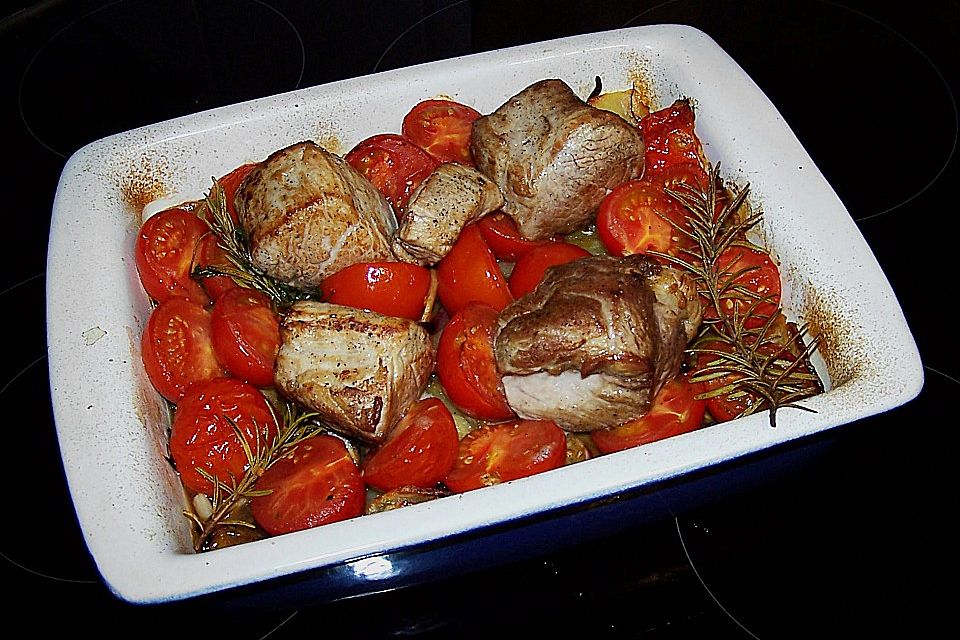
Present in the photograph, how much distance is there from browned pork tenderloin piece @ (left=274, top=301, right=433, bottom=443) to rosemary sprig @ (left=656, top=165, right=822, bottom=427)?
1.51 ft

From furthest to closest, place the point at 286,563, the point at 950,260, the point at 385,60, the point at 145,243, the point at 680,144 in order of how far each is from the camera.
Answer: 1. the point at 385,60
2. the point at 950,260
3. the point at 680,144
4. the point at 145,243
5. the point at 286,563

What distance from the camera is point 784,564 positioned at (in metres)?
1.72

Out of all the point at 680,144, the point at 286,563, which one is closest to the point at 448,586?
the point at 286,563

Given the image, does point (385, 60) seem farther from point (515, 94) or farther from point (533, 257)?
point (533, 257)

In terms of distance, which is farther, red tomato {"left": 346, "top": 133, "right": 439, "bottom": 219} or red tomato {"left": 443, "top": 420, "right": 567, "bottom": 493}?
red tomato {"left": 346, "top": 133, "right": 439, "bottom": 219}

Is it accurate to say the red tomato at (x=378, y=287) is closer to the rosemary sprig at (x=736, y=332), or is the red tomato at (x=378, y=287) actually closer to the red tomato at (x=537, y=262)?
the red tomato at (x=537, y=262)

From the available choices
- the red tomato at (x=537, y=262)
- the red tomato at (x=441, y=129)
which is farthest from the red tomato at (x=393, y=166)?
the red tomato at (x=537, y=262)

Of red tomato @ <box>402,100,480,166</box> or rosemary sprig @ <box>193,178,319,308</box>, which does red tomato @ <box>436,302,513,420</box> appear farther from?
red tomato @ <box>402,100,480,166</box>

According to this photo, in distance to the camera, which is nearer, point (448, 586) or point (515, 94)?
point (448, 586)

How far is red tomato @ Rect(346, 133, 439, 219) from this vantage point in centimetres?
180

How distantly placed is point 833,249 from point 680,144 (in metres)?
0.39

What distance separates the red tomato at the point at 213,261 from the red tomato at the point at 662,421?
2.31 ft

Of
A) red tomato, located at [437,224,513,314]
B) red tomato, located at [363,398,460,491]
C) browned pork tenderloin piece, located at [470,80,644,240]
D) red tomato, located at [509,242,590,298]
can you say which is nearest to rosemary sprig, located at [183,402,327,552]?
red tomato, located at [363,398,460,491]

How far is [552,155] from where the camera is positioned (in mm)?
1676
